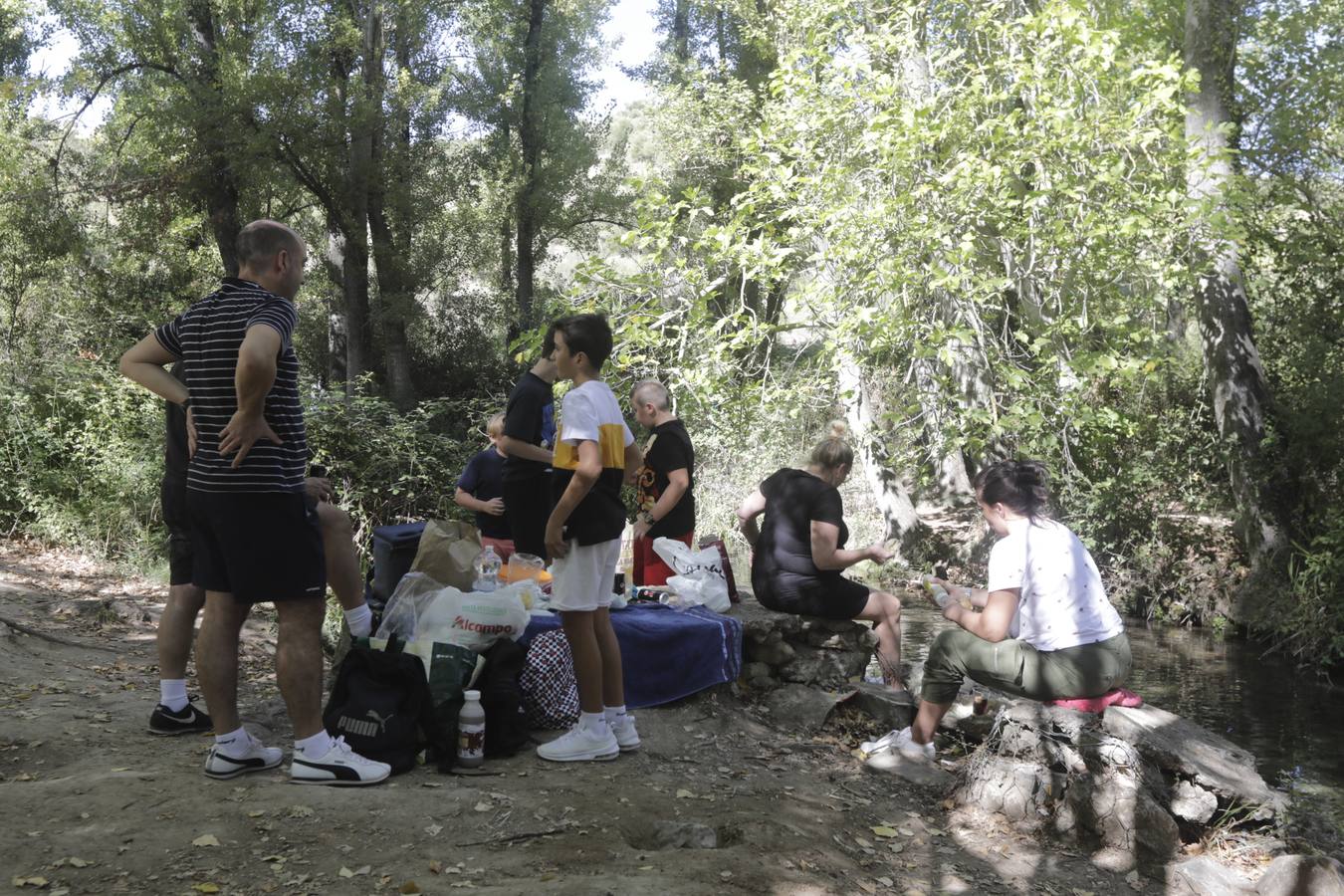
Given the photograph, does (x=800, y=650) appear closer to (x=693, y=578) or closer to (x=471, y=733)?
(x=693, y=578)

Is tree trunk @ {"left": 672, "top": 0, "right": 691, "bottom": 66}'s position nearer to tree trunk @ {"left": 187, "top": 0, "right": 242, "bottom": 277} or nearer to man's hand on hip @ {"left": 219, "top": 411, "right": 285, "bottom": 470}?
tree trunk @ {"left": 187, "top": 0, "right": 242, "bottom": 277}

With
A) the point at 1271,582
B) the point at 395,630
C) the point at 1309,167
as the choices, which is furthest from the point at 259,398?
the point at 1309,167

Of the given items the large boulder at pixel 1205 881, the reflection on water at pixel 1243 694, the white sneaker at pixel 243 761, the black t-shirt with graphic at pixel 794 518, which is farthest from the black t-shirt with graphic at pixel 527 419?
the reflection on water at pixel 1243 694

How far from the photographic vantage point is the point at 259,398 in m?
3.64

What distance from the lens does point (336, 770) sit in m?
3.90

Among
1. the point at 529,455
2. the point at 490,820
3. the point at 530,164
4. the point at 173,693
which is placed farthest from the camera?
the point at 530,164

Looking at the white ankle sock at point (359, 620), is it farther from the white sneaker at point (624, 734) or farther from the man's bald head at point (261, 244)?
the man's bald head at point (261, 244)

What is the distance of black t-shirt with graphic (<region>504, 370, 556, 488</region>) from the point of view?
5398 millimetres

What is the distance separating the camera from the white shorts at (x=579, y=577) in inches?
170

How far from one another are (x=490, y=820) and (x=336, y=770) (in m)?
0.63

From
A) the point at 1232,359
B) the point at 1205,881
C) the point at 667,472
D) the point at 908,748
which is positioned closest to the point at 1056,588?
the point at 908,748

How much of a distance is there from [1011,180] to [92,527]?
9.60 metres

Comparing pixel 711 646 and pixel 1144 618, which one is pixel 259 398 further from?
pixel 1144 618

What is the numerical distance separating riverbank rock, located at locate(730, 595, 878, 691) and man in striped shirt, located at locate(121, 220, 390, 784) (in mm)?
2582
